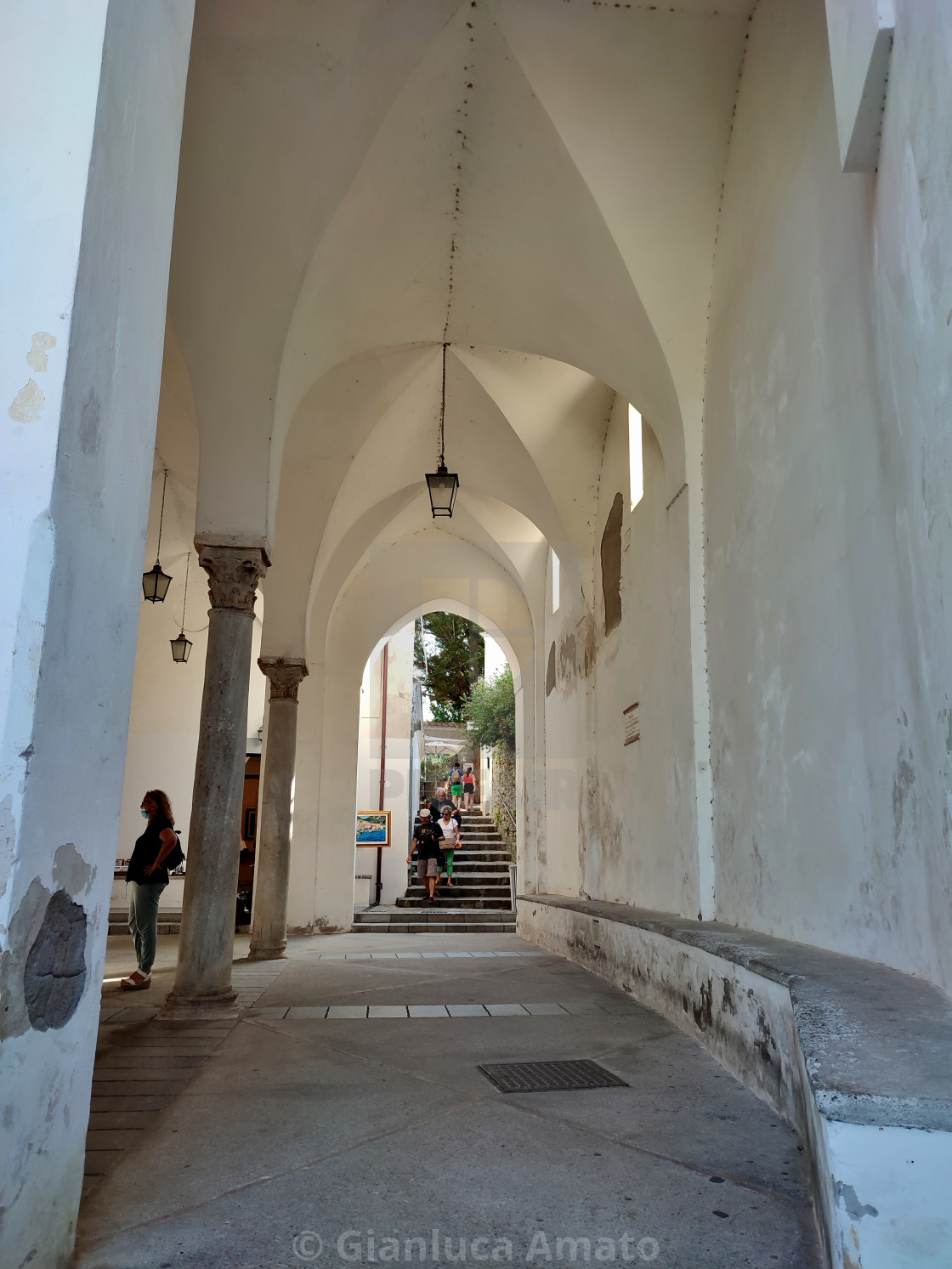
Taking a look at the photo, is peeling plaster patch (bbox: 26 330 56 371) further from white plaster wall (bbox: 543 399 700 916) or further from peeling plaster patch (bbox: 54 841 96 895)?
white plaster wall (bbox: 543 399 700 916)

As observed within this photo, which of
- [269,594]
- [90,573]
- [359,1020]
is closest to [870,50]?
[90,573]

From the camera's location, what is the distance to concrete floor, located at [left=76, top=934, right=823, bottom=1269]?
224cm

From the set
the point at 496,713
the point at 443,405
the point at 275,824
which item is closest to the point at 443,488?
the point at 443,405

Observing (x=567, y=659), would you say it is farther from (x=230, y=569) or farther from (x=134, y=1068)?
(x=134, y=1068)

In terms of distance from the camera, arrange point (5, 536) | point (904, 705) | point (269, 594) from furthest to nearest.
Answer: point (269, 594) → point (904, 705) → point (5, 536)

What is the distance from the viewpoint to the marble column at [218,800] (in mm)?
5984

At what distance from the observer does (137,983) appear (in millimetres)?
7031

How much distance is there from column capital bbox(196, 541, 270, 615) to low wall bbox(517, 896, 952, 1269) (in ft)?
12.2

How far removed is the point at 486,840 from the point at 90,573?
20.5m

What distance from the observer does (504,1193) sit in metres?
2.54

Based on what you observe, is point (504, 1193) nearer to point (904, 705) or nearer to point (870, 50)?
point (904, 705)

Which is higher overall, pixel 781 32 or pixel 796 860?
pixel 781 32

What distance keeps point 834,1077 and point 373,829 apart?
54.0ft

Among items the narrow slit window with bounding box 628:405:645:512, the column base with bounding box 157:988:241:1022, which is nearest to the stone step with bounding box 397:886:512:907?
the narrow slit window with bounding box 628:405:645:512
